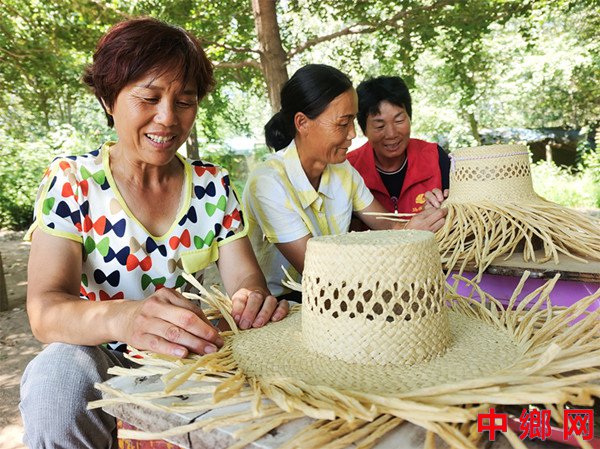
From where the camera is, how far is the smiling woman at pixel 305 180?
Result: 2.03 meters

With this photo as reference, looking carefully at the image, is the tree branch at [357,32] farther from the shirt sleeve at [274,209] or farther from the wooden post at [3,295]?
the wooden post at [3,295]

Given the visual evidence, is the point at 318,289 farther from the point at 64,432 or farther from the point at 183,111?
the point at 183,111

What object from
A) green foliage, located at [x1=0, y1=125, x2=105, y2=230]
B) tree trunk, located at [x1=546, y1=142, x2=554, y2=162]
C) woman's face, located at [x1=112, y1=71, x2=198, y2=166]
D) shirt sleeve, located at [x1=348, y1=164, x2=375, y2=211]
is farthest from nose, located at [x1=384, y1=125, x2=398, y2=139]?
tree trunk, located at [x1=546, y1=142, x2=554, y2=162]

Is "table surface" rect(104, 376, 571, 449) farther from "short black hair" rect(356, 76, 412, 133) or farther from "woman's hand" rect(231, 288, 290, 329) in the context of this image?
"short black hair" rect(356, 76, 412, 133)

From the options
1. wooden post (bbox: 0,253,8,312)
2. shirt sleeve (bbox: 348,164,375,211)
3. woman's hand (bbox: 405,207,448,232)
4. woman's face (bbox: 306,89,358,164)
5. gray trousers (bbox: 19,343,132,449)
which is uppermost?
woman's face (bbox: 306,89,358,164)

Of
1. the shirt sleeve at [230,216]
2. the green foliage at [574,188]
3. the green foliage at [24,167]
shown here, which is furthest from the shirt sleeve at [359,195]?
the green foliage at [24,167]

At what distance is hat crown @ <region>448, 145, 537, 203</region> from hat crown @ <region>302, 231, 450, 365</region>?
0.86 metres

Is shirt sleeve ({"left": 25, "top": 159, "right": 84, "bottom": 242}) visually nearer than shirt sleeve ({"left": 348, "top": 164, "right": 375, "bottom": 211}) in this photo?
Yes

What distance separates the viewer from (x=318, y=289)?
90 cm

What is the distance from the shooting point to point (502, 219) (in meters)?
1.55

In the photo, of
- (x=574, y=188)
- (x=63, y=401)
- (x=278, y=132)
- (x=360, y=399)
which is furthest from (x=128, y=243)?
(x=574, y=188)

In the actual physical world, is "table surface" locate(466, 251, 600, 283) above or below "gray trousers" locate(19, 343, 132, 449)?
above

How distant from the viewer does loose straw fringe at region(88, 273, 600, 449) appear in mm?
615

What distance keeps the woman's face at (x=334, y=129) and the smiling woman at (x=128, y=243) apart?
2.17 ft
